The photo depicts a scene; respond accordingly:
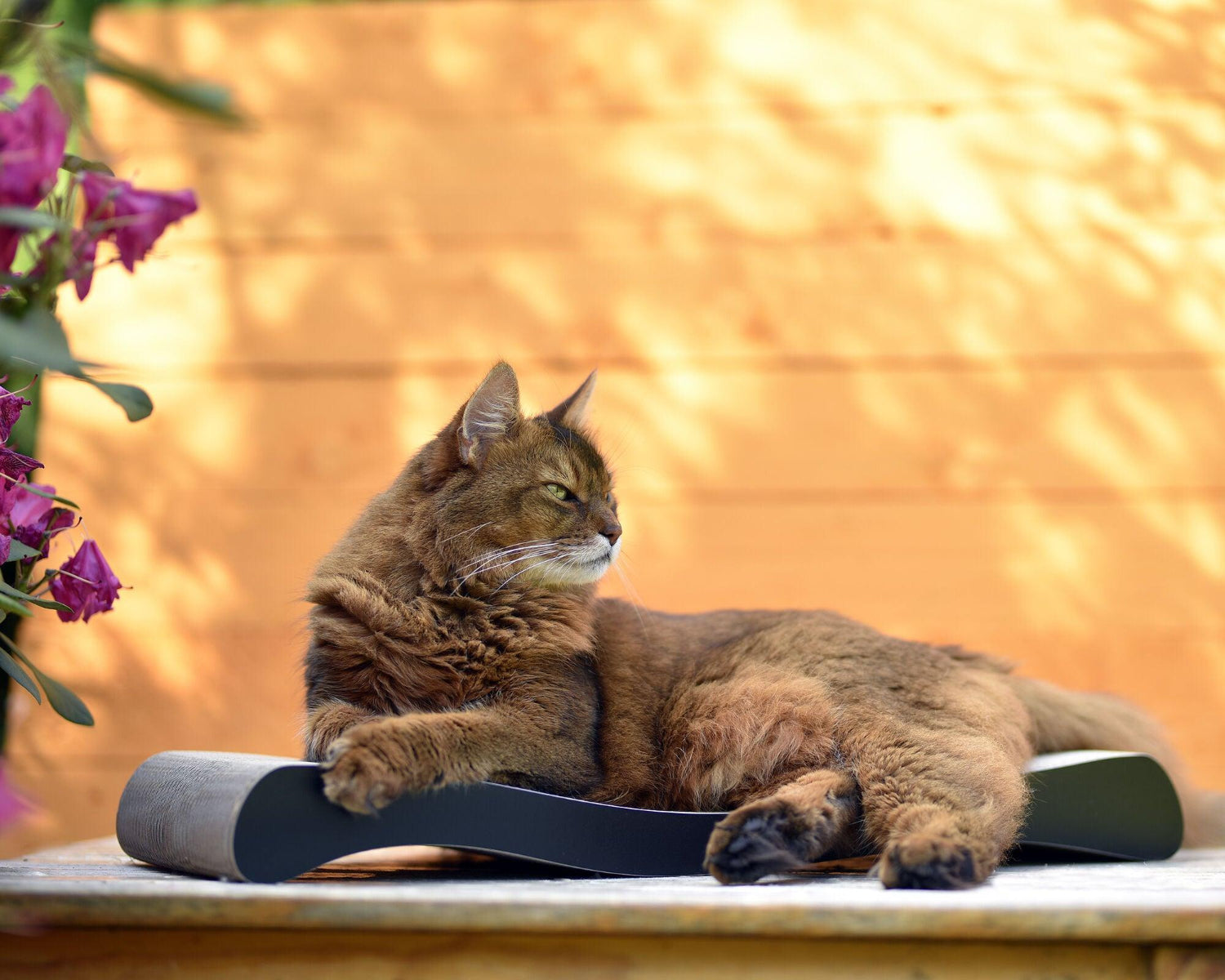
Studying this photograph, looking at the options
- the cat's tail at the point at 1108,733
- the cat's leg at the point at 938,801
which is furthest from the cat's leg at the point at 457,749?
the cat's tail at the point at 1108,733

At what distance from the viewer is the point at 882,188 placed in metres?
2.57

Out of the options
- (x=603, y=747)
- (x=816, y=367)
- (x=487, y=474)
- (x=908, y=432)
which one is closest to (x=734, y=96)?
(x=816, y=367)

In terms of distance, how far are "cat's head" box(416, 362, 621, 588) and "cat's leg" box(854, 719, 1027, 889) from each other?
48cm

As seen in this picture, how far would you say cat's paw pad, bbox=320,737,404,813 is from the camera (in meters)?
1.14

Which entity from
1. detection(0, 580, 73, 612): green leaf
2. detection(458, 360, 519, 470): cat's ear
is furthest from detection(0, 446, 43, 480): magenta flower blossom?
detection(458, 360, 519, 470): cat's ear

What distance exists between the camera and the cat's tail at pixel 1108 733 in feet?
6.00

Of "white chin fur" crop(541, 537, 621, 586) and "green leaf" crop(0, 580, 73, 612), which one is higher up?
"green leaf" crop(0, 580, 73, 612)

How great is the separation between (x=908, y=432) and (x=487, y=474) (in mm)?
1236

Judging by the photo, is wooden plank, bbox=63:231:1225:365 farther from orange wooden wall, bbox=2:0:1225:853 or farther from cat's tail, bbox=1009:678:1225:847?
cat's tail, bbox=1009:678:1225:847

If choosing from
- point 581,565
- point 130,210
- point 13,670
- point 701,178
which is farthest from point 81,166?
point 701,178

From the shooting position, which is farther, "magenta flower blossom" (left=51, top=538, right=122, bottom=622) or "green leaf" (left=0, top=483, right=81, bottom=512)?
"magenta flower blossom" (left=51, top=538, right=122, bottom=622)

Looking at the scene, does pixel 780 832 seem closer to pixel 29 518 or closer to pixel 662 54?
pixel 29 518

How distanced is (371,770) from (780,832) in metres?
0.47

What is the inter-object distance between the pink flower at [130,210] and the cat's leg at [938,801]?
98 centimetres
